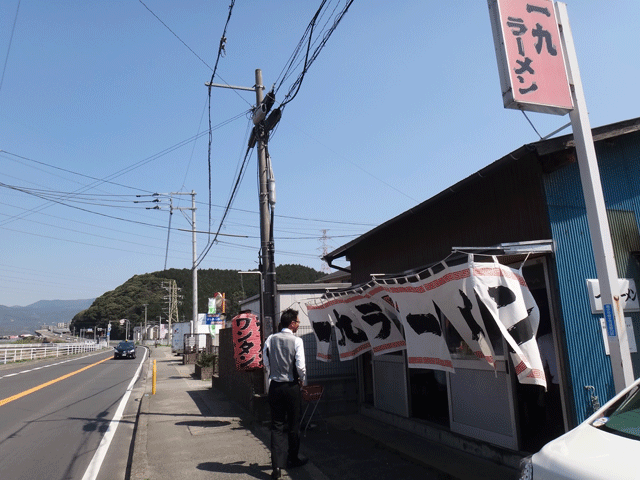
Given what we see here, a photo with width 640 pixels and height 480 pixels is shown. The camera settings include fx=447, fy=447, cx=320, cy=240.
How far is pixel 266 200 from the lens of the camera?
10031 mm

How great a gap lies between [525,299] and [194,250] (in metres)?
25.0

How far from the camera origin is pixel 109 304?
10956 cm

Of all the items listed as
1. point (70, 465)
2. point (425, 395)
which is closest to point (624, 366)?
point (425, 395)

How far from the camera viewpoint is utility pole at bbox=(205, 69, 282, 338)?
30.4ft

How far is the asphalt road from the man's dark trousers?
8.67 ft

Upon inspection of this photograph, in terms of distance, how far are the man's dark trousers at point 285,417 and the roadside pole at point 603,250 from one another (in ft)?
12.8

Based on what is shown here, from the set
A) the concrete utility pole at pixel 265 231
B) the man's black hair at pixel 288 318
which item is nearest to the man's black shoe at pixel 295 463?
the man's black hair at pixel 288 318

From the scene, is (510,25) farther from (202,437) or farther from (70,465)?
(70,465)

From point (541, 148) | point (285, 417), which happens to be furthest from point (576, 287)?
point (285, 417)

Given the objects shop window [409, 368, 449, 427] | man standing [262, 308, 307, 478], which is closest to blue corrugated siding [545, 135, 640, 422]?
shop window [409, 368, 449, 427]

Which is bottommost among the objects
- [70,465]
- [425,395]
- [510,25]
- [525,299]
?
[70,465]

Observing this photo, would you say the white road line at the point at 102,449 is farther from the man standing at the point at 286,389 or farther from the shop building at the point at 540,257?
the shop building at the point at 540,257

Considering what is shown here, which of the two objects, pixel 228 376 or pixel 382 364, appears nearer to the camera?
pixel 382 364

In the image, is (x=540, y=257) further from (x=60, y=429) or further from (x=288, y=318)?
(x=60, y=429)
